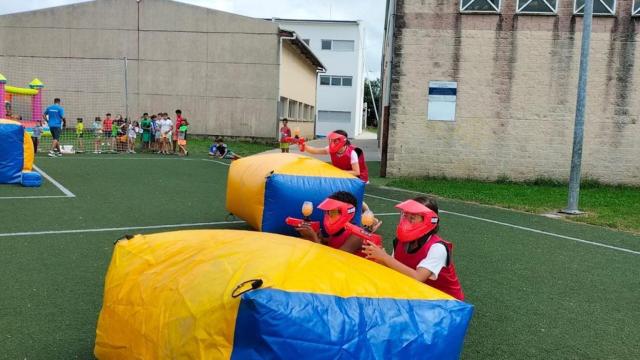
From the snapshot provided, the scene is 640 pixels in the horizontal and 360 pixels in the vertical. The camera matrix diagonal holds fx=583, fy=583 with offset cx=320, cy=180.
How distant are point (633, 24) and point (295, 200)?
1373 cm

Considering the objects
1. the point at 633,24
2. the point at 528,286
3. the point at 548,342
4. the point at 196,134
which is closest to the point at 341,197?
the point at 548,342

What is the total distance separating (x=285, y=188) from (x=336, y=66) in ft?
151

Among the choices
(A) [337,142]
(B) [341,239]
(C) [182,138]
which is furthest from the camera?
(C) [182,138]

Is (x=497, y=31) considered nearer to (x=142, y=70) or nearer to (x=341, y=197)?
(x=341, y=197)

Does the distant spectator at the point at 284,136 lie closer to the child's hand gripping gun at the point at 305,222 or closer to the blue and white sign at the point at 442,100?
the blue and white sign at the point at 442,100

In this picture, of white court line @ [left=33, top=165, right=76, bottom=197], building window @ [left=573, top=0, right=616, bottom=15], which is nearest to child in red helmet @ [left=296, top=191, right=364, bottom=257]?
white court line @ [left=33, top=165, right=76, bottom=197]

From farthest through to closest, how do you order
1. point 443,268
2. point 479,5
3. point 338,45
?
point 338,45 < point 479,5 < point 443,268

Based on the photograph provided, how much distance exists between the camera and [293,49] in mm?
33000

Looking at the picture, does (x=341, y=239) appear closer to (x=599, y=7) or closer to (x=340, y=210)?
(x=340, y=210)

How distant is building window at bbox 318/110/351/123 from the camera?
5328cm

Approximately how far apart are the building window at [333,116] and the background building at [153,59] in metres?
24.2

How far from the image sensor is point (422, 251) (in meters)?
4.26

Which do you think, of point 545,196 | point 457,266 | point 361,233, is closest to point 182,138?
point 545,196

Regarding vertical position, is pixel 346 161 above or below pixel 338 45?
below
